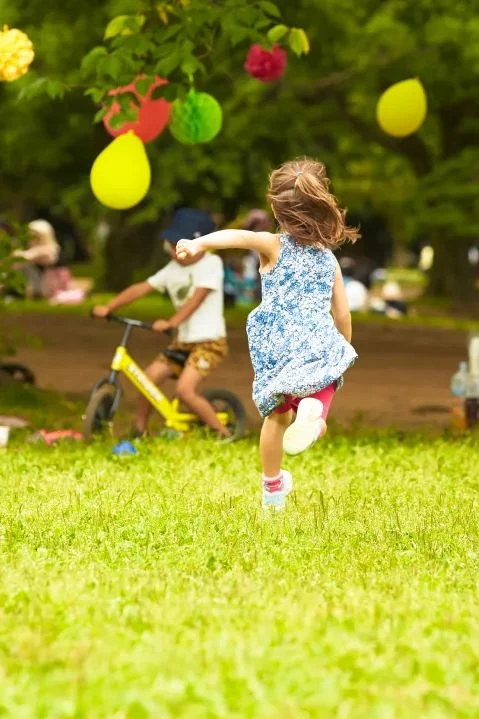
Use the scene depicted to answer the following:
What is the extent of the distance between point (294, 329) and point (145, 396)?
366 centimetres

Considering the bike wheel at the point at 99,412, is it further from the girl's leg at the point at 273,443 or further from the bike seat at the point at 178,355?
the girl's leg at the point at 273,443

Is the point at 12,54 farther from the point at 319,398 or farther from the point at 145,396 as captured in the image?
the point at 319,398

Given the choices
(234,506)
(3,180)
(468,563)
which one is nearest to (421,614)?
(468,563)

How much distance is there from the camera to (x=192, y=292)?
10.5 meters

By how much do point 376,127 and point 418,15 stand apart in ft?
20.6

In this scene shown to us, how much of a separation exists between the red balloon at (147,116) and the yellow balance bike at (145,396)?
A: 1.30 metres

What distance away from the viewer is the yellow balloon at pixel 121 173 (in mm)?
10141

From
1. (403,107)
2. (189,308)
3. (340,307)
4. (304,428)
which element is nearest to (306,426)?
(304,428)

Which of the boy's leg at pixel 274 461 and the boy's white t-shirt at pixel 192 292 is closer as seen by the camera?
the boy's leg at pixel 274 461

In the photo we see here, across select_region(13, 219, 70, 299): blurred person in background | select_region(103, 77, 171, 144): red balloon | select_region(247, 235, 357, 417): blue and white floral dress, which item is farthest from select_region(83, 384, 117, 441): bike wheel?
select_region(13, 219, 70, 299): blurred person in background

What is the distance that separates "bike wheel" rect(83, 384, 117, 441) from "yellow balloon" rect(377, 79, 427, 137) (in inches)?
160

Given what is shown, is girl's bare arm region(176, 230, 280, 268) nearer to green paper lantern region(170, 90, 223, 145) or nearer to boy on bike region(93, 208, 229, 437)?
boy on bike region(93, 208, 229, 437)

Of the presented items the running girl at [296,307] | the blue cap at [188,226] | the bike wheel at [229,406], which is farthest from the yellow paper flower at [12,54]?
the running girl at [296,307]

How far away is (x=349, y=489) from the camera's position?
27.1ft
